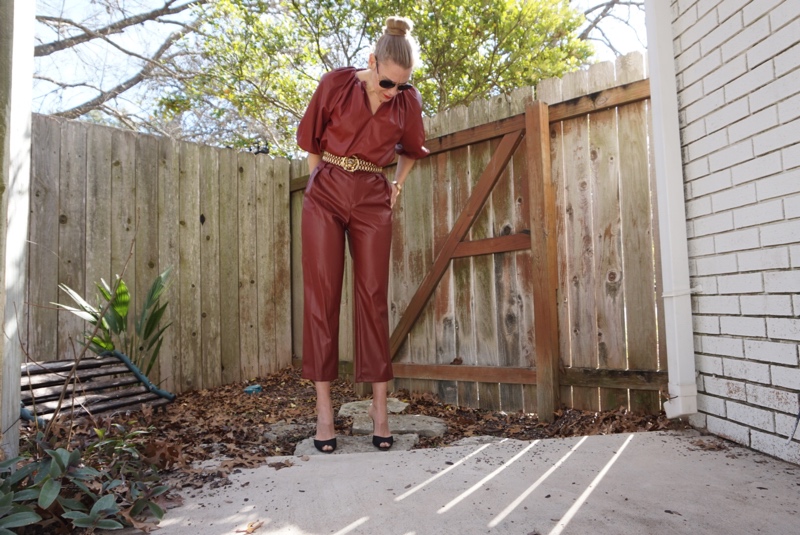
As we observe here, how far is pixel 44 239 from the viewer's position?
330 centimetres

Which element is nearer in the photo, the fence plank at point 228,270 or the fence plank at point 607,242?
the fence plank at point 607,242

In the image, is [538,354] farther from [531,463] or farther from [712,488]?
[712,488]

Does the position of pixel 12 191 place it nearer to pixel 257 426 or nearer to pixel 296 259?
pixel 257 426

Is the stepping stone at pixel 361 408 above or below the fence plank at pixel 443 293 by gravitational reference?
below

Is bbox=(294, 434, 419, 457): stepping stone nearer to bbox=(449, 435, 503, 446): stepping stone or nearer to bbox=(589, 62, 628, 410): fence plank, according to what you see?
bbox=(449, 435, 503, 446): stepping stone

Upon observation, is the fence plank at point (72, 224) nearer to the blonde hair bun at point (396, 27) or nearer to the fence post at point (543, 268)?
the blonde hair bun at point (396, 27)

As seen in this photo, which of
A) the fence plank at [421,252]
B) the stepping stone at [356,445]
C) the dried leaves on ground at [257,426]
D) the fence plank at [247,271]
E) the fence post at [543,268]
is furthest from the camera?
the fence plank at [247,271]

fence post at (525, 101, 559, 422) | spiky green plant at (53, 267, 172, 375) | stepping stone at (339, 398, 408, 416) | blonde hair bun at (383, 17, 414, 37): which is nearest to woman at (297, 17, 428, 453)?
blonde hair bun at (383, 17, 414, 37)

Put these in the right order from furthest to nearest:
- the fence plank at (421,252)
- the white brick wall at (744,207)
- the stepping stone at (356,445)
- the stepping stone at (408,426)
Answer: the fence plank at (421,252)
the stepping stone at (408,426)
the stepping stone at (356,445)
the white brick wall at (744,207)

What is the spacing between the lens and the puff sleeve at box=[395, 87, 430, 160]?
2408 millimetres

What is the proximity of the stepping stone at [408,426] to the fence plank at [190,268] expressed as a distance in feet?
5.52

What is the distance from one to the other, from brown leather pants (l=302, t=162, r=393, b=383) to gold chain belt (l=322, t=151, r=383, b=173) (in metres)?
0.02

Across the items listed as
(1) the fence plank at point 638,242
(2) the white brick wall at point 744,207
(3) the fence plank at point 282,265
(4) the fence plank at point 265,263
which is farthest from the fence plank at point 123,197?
(2) the white brick wall at point 744,207

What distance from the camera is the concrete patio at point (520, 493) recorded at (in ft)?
4.44
